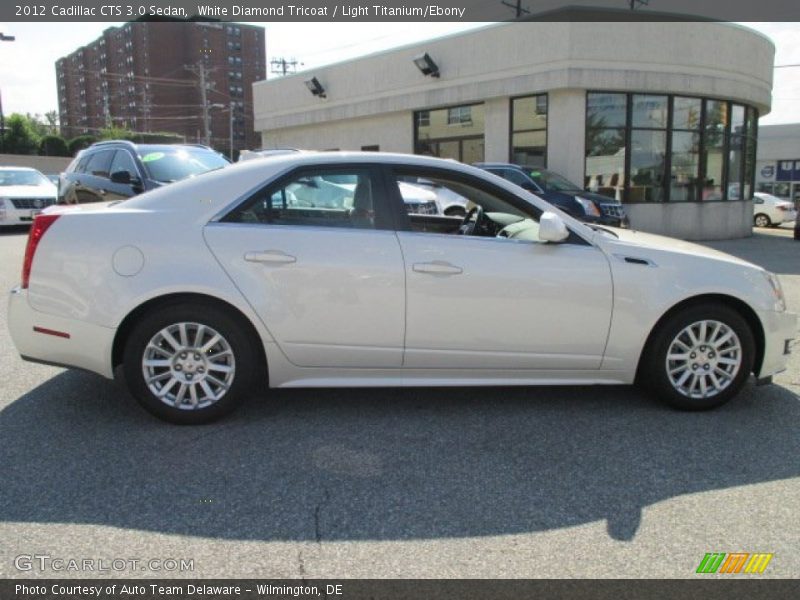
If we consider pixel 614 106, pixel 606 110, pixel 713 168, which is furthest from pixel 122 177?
pixel 713 168

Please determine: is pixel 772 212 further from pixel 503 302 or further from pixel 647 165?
pixel 503 302

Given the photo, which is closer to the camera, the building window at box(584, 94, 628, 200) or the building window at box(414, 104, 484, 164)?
the building window at box(584, 94, 628, 200)

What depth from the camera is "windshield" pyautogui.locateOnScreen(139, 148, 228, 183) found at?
8992mm

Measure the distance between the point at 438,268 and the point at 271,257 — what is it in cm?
102

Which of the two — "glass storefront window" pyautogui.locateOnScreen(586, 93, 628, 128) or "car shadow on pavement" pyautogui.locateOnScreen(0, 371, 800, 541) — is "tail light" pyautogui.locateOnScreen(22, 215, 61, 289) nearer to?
"car shadow on pavement" pyautogui.locateOnScreen(0, 371, 800, 541)

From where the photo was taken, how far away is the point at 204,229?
411 centimetres

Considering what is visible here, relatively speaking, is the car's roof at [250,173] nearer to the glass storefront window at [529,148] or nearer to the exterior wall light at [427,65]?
the glass storefront window at [529,148]

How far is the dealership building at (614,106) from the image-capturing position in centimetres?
1614

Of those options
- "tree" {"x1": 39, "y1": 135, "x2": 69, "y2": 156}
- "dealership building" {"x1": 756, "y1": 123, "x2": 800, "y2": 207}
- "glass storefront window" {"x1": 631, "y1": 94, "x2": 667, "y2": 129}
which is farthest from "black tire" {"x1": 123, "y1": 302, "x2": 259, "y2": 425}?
"tree" {"x1": 39, "y1": 135, "x2": 69, "y2": 156}

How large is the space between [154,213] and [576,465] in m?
2.88

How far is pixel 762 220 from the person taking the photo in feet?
87.2

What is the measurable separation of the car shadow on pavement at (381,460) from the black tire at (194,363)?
0.12 m

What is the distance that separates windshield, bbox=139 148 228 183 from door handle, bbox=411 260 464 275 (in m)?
5.35
